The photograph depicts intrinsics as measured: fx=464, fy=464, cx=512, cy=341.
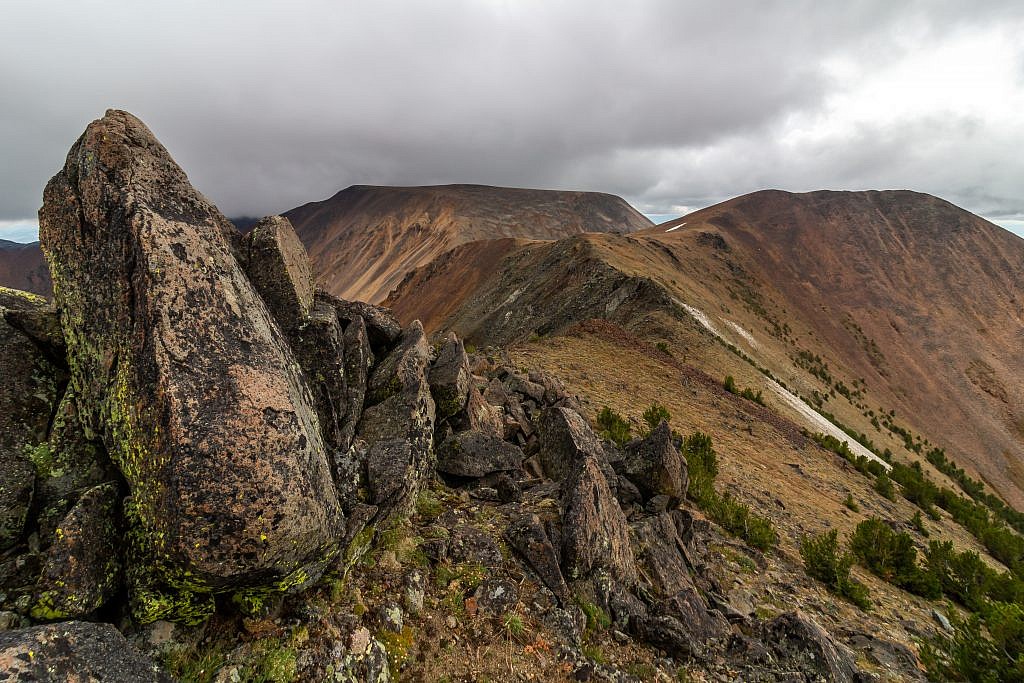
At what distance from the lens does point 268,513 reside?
5383 mm

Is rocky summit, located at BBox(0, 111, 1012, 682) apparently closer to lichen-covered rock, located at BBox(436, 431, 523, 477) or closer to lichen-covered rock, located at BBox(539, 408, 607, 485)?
lichen-covered rock, located at BBox(436, 431, 523, 477)

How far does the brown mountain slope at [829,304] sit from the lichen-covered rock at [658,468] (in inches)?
839

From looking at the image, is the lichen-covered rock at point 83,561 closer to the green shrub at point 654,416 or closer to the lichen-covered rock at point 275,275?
the lichen-covered rock at point 275,275

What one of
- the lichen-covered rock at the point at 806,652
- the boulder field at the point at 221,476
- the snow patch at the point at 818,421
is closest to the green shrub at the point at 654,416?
the boulder field at the point at 221,476

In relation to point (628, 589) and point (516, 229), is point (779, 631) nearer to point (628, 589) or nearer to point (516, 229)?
point (628, 589)

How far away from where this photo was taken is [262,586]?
5.54 m

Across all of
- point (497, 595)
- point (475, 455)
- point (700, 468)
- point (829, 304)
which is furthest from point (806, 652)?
point (829, 304)

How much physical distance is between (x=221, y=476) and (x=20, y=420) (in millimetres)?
3508

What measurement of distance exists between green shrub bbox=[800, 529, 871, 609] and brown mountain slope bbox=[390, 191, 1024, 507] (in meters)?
19.6

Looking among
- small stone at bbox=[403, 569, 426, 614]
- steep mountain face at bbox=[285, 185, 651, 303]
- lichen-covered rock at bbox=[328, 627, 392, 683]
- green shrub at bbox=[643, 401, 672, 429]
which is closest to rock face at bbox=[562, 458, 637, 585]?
small stone at bbox=[403, 569, 426, 614]

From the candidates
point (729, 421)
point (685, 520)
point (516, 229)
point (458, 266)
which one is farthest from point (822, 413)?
point (516, 229)

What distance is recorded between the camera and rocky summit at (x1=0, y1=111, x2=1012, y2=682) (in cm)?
522

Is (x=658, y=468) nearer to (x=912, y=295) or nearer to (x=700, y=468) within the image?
(x=700, y=468)

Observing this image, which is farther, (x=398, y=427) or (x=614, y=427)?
(x=614, y=427)
